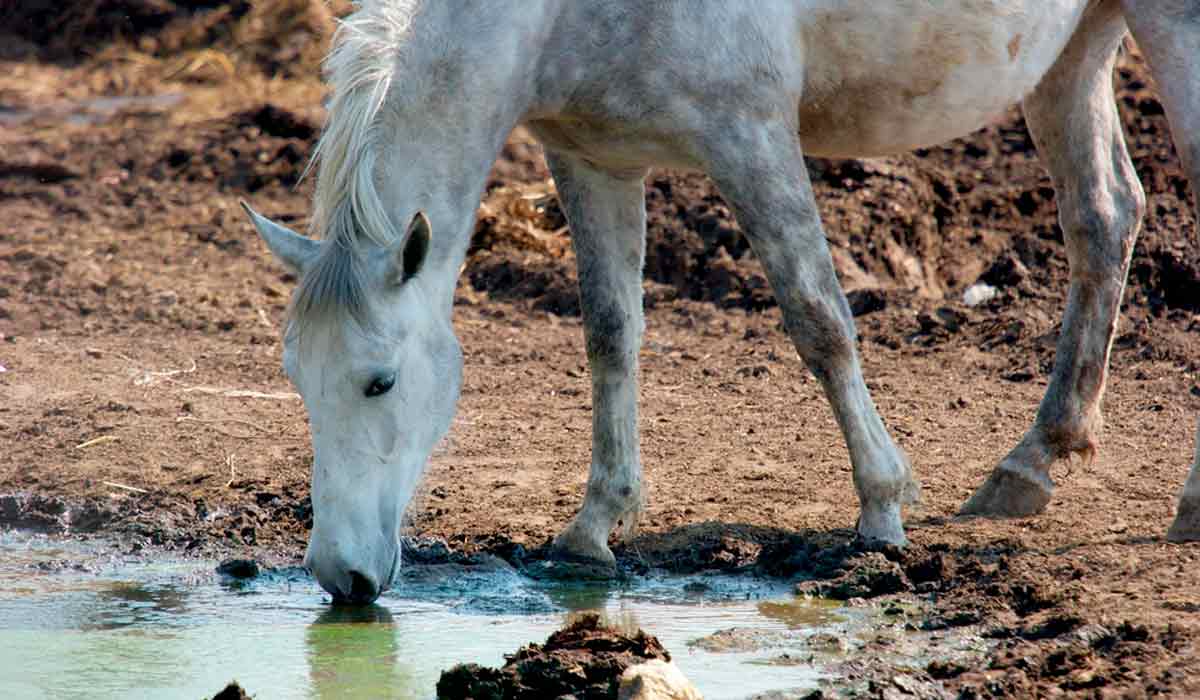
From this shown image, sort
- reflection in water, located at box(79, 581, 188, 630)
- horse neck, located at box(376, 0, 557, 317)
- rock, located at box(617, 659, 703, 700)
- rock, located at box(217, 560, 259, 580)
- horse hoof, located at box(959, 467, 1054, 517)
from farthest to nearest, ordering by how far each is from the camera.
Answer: horse hoof, located at box(959, 467, 1054, 517) → rock, located at box(217, 560, 259, 580) → reflection in water, located at box(79, 581, 188, 630) → horse neck, located at box(376, 0, 557, 317) → rock, located at box(617, 659, 703, 700)

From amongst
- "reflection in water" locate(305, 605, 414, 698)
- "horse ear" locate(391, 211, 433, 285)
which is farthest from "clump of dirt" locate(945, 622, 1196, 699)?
"horse ear" locate(391, 211, 433, 285)

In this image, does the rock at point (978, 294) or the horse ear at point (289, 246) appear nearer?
the horse ear at point (289, 246)

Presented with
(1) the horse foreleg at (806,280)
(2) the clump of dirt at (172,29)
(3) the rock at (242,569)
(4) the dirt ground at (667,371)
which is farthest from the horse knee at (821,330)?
(2) the clump of dirt at (172,29)

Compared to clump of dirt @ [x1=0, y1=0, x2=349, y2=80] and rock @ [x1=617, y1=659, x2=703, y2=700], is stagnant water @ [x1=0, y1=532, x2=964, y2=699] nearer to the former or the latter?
rock @ [x1=617, y1=659, x2=703, y2=700]

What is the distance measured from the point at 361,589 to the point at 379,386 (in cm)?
49

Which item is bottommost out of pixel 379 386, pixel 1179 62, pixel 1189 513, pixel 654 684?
pixel 654 684

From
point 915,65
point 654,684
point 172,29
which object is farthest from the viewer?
point 172,29

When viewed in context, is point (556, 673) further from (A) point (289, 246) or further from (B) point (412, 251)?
(A) point (289, 246)

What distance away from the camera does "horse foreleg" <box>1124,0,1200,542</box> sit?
480 cm

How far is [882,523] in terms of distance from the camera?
4.59 meters

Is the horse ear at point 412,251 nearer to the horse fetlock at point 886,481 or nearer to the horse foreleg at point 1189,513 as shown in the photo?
the horse fetlock at point 886,481

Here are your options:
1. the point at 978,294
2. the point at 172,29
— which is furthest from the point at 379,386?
the point at 172,29

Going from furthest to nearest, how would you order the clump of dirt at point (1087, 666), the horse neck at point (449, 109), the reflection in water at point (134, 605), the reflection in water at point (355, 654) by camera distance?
the reflection in water at point (134, 605) < the horse neck at point (449, 109) < the reflection in water at point (355, 654) < the clump of dirt at point (1087, 666)

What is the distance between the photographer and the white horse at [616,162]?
395 centimetres
